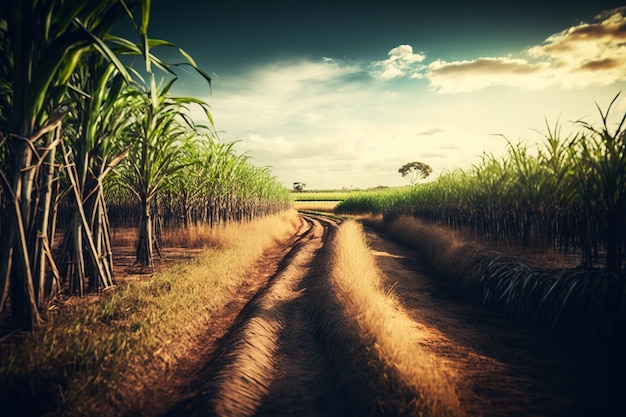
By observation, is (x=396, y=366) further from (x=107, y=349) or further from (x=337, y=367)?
(x=107, y=349)

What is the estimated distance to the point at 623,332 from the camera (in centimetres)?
411

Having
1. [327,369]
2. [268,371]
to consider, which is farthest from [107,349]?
[327,369]

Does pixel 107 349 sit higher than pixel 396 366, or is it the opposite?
pixel 107 349

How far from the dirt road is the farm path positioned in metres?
0.01

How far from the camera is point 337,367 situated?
157 inches

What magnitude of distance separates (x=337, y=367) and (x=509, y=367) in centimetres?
216

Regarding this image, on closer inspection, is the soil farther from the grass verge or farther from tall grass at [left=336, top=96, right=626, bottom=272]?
tall grass at [left=336, top=96, right=626, bottom=272]

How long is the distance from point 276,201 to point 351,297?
22954mm

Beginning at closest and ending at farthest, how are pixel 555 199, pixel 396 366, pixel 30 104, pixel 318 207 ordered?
1. pixel 396 366
2. pixel 30 104
3. pixel 555 199
4. pixel 318 207

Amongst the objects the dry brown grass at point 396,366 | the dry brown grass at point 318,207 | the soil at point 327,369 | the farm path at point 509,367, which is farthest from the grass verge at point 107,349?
the dry brown grass at point 318,207

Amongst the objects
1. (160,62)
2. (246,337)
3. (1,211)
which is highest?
(160,62)

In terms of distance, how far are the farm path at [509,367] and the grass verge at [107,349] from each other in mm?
3380

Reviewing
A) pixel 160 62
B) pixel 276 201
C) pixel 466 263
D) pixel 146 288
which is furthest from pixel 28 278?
pixel 276 201

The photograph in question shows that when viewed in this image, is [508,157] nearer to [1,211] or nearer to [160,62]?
[160,62]
